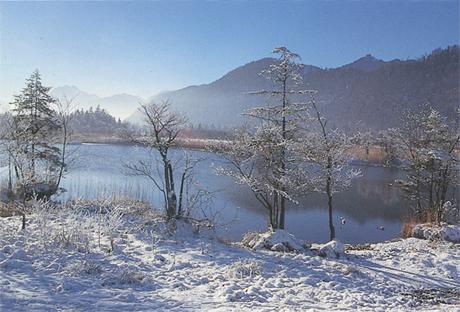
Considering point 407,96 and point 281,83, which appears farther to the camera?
point 407,96

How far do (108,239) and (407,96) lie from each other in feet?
518

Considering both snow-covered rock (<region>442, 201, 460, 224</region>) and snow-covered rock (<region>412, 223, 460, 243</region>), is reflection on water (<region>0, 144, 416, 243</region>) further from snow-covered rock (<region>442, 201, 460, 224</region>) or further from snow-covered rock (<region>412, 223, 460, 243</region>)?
snow-covered rock (<region>412, 223, 460, 243</region>)

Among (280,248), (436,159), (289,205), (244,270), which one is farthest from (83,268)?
(289,205)

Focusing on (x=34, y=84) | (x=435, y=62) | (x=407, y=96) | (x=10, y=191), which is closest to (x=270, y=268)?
(x=10, y=191)

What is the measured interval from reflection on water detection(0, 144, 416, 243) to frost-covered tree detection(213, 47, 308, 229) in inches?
108

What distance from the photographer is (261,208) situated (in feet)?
77.8

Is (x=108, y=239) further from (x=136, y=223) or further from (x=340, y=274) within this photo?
(x=340, y=274)

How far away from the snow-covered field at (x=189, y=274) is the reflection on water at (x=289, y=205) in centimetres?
561

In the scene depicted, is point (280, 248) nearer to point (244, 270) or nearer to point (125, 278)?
point (244, 270)

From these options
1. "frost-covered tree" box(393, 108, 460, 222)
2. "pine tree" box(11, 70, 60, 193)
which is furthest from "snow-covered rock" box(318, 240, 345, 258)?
"pine tree" box(11, 70, 60, 193)

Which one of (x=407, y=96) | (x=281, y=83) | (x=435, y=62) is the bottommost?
(x=281, y=83)

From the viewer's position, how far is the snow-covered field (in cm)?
591

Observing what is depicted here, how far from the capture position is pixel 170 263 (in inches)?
324

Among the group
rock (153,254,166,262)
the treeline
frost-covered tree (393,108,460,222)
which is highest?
the treeline
